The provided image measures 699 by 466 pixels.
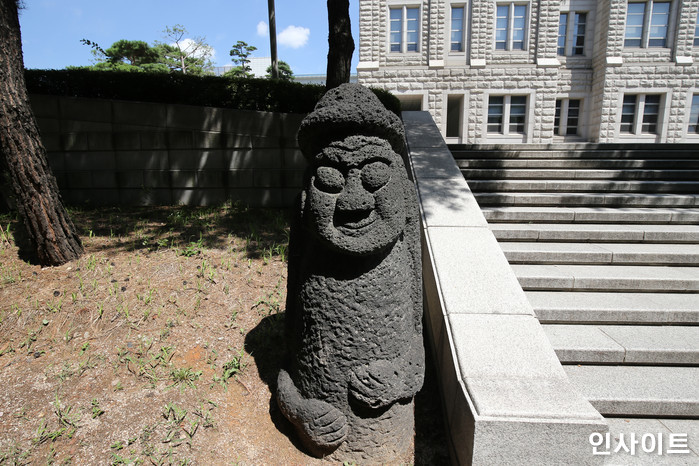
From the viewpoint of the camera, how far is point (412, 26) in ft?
55.5

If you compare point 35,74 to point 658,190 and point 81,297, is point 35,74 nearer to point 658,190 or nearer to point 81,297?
point 81,297

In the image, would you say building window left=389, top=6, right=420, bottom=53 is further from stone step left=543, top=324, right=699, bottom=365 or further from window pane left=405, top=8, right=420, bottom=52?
stone step left=543, top=324, right=699, bottom=365

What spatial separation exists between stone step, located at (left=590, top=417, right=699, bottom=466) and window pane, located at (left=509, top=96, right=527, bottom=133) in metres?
16.8

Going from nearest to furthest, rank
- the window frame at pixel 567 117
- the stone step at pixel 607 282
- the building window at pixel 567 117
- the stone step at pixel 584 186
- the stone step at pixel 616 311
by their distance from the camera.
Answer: the stone step at pixel 616 311 < the stone step at pixel 607 282 < the stone step at pixel 584 186 < the window frame at pixel 567 117 < the building window at pixel 567 117

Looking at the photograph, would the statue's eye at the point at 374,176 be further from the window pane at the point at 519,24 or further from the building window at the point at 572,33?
the building window at the point at 572,33

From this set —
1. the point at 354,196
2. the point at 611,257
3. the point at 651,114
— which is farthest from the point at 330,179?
the point at 651,114

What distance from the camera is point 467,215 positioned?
12.9ft

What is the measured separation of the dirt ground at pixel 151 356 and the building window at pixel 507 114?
1532 centimetres

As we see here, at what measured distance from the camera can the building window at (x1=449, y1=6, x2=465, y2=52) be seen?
55.1ft

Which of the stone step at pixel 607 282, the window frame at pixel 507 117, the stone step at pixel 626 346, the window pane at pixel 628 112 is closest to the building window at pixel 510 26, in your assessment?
the window frame at pixel 507 117

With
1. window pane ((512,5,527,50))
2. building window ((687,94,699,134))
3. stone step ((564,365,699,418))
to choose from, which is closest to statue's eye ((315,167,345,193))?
stone step ((564,365,699,418))

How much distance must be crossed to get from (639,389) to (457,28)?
17803 mm

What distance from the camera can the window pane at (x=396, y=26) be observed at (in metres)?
16.9

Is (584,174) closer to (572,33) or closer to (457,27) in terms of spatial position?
(457,27)
